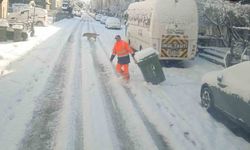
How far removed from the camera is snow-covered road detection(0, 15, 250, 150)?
8.12 m

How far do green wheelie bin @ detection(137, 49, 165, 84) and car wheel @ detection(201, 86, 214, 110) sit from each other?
3100 mm

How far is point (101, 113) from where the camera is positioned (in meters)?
10.1

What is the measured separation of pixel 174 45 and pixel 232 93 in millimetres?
9566

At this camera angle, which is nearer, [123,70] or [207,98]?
[207,98]

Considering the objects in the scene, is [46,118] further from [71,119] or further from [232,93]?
[232,93]

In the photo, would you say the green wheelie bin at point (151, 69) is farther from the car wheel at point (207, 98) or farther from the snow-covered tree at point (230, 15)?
the snow-covered tree at point (230, 15)

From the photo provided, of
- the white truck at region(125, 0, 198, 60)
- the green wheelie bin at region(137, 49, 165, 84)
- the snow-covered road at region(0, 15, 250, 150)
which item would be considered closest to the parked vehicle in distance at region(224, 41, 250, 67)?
the white truck at region(125, 0, 198, 60)

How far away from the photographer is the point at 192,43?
62.1 feet

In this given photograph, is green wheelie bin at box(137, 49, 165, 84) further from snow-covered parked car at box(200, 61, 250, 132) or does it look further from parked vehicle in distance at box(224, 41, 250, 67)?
parked vehicle in distance at box(224, 41, 250, 67)

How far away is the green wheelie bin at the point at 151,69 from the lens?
1438 centimetres

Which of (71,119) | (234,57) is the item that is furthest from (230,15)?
(71,119)

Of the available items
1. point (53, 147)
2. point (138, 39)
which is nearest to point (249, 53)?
point (138, 39)

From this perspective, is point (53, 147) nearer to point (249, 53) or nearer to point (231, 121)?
point (231, 121)

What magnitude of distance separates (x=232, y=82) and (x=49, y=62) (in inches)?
409
